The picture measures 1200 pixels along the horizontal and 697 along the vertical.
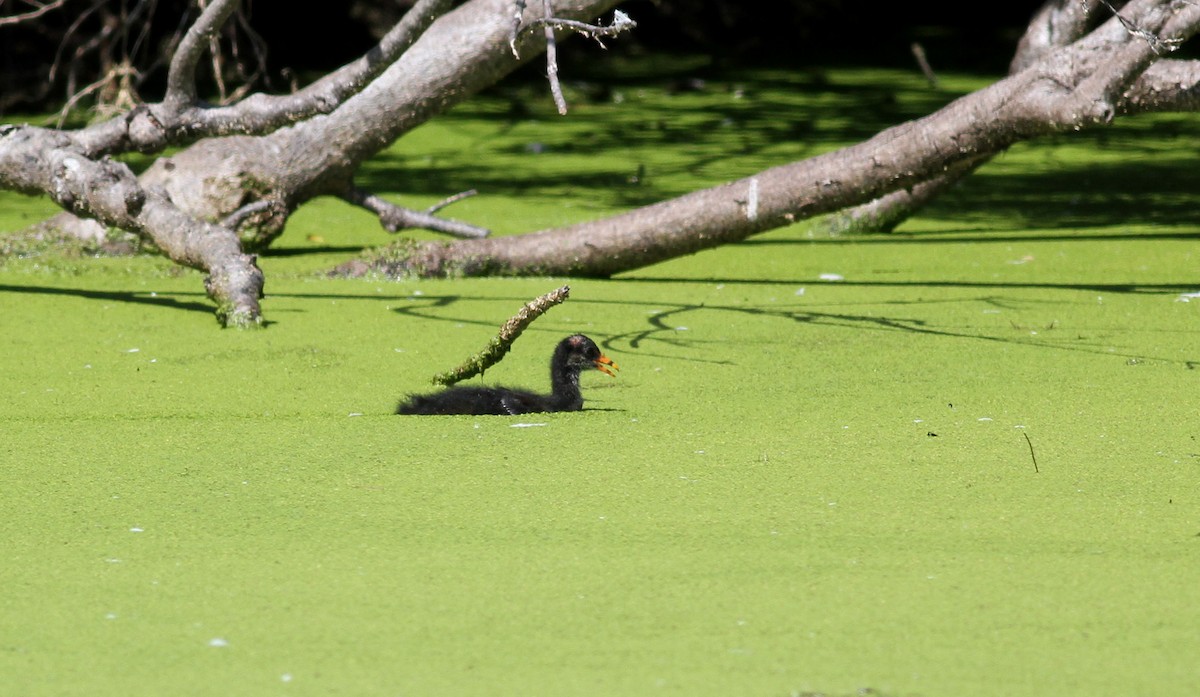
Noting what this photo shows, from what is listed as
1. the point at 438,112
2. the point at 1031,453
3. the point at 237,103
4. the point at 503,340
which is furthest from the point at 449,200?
the point at 1031,453

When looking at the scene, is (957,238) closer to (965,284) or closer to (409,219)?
(965,284)

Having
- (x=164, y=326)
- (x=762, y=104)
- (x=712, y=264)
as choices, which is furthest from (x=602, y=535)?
(x=762, y=104)

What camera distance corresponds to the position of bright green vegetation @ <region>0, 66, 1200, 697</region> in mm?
2166

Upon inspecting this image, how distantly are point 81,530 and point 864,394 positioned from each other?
184 centimetres

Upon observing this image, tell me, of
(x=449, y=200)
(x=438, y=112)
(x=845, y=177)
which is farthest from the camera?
(x=438, y=112)

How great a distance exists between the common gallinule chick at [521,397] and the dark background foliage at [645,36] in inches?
260

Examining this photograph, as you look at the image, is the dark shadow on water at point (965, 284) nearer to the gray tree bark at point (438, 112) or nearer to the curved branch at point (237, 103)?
the gray tree bark at point (438, 112)

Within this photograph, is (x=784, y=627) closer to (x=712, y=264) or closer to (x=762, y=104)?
(x=712, y=264)

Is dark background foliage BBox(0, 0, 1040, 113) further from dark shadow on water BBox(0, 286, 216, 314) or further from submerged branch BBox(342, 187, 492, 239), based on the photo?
dark shadow on water BBox(0, 286, 216, 314)

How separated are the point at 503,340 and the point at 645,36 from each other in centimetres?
913

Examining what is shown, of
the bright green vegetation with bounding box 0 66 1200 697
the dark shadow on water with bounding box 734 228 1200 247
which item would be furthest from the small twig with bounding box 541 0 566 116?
the dark shadow on water with bounding box 734 228 1200 247

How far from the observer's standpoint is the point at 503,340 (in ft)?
12.3

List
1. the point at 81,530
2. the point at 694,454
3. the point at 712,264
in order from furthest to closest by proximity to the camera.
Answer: the point at 712,264, the point at 694,454, the point at 81,530

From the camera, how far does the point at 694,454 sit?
3244mm
